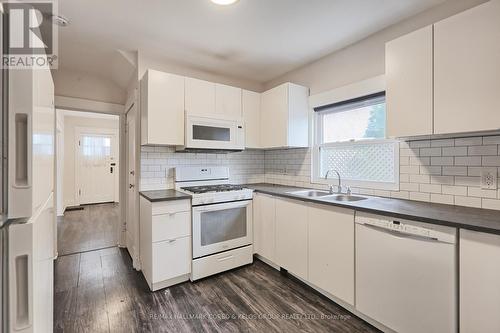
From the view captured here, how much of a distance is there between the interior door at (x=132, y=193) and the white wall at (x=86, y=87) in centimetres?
39

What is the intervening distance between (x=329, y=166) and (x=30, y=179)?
102 inches

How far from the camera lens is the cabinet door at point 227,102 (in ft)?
9.06

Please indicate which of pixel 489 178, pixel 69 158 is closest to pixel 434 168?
pixel 489 178

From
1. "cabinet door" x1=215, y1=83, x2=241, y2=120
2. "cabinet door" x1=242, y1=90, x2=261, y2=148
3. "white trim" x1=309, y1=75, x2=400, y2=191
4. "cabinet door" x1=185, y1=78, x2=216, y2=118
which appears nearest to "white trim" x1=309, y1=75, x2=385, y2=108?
"white trim" x1=309, y1=75, x2=400, y2=191

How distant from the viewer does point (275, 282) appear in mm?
2316

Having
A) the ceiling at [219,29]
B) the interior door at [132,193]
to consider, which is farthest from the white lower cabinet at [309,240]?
the ceiling at [219,29]

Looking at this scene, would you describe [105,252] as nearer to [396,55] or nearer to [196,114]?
[196,114]

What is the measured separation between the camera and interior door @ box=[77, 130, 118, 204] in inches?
235

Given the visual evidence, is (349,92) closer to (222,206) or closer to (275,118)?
(275,118)

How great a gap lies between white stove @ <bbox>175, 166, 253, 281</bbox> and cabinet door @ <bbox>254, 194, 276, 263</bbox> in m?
0.09

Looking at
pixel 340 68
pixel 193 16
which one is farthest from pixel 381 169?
pixel 193 16

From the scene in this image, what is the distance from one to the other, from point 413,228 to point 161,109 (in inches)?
92.0

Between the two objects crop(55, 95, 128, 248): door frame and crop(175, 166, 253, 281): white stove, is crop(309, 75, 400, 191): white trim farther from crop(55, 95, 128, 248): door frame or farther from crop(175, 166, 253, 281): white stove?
crop(55, 95, 128, 248): door frame

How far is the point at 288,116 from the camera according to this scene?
2.73 metres
